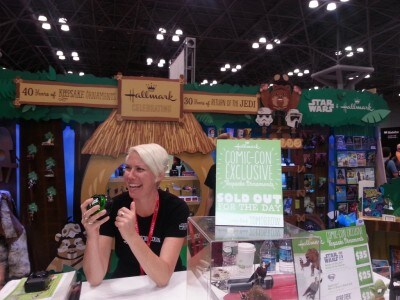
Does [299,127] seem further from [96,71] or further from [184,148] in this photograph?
[96,71]

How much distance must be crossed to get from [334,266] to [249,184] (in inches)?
16.5

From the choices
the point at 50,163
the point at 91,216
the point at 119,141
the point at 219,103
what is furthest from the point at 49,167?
the point at 91,216

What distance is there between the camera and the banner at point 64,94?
386 centimetres

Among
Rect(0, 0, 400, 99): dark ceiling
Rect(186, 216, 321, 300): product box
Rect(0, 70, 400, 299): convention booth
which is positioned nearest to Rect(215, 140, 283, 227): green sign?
Rect(186, 216, 321, 300): product box

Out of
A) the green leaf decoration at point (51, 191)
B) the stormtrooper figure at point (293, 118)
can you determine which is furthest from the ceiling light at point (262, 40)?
the green leaf decoration at point (51, 191)

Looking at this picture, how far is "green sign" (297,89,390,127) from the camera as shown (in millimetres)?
4973

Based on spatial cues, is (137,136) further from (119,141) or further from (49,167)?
(49,167)

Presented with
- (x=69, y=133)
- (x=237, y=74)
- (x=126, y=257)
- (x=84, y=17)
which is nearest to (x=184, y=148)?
(x=69, y=133)

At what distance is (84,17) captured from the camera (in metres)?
9.73

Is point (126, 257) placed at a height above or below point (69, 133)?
below

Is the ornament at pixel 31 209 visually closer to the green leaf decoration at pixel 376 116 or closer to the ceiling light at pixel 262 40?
the green leaf decoration at pixel 376 116

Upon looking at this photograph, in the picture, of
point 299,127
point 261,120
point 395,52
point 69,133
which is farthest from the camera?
point 395,52

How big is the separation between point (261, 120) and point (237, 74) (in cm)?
1221

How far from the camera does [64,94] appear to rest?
13.1 feet
